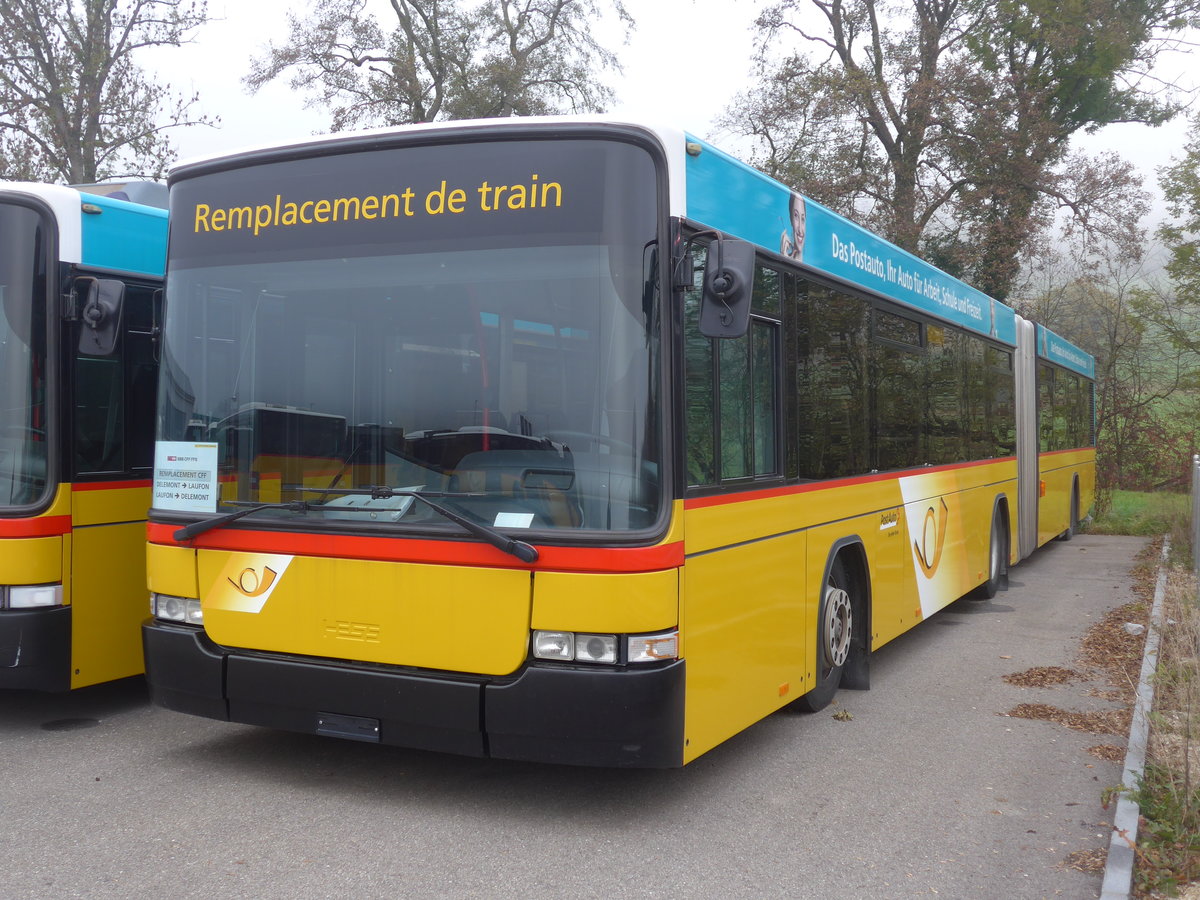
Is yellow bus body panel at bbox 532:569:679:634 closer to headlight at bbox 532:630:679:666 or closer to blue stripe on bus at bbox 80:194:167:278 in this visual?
headlight at bbox 532:630:679:666

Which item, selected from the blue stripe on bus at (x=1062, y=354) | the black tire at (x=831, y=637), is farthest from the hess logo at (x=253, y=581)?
the blue stripe on bus at (x=1062, y=354)

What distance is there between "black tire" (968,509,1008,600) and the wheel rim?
497 cm

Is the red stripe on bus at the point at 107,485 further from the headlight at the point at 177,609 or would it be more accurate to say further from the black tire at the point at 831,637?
the black tire at the point at 831,637

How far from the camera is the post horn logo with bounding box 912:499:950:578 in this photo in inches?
345

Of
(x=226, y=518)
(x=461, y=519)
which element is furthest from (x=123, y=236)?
(x=461, y=519)

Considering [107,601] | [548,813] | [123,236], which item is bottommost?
[548,813]

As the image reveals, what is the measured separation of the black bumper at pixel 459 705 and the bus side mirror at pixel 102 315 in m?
1.72

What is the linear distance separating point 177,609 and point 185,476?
24.5 inches

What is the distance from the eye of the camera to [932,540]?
9078 mm

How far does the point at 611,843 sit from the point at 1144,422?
81.1ft

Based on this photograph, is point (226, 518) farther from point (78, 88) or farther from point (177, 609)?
point (78, 88)

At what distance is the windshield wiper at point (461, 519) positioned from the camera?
179 inches

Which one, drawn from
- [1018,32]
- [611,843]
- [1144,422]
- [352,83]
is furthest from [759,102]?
[611,843]

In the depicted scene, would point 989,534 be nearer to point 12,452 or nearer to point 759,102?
point 12,452
